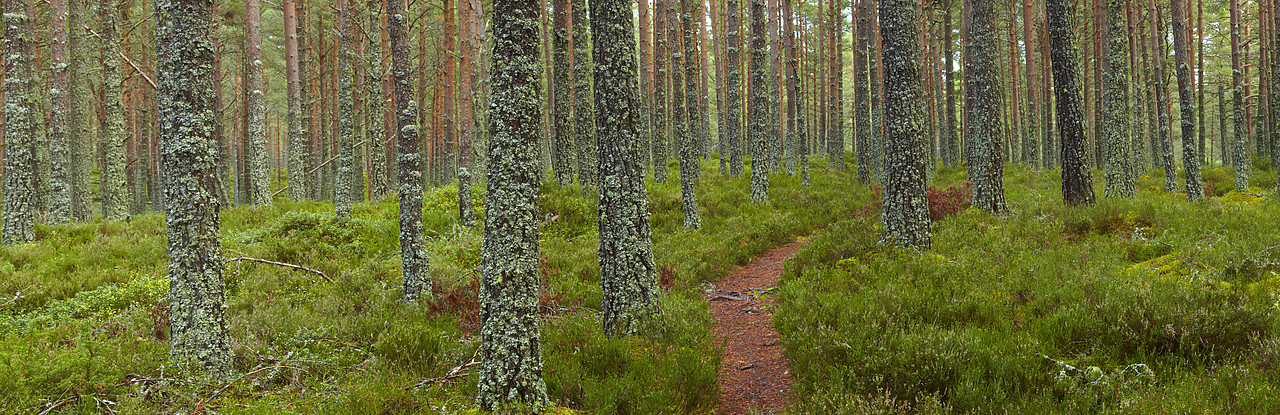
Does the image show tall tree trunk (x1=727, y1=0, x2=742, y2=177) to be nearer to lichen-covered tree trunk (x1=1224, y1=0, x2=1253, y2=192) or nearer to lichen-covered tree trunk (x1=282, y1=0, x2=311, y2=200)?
lichen-covered tree trunk (x1=282, y1=0, x2=311, y2=200)

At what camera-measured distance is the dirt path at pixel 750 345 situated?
5305 mm

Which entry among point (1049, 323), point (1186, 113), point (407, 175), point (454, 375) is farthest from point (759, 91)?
point (454, 375)

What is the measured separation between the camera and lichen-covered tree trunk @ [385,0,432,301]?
779cm

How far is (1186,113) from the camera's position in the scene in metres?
14.4

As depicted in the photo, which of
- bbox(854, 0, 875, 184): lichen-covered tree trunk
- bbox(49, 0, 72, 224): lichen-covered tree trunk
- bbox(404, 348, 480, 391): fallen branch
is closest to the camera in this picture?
bbox(404, 348, 480, 391): fallen branch

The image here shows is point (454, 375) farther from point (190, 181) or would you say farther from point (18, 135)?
point (18, 135)

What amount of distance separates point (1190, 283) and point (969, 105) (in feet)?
35.2

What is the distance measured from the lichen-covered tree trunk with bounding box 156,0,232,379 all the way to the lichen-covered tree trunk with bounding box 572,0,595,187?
8162 millimetres

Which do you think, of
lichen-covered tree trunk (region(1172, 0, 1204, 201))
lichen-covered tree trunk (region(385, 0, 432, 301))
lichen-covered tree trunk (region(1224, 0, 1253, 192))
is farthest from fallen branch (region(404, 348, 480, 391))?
lichen-covered tree trunk (region(1224, 0, 1253, 192))

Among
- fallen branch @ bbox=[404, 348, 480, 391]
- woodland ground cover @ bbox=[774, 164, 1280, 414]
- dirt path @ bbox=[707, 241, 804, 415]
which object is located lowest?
dirt path @ bbox=[707, 241, 804, 415]

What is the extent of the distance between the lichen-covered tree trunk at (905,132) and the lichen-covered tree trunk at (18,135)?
15431 millimetres

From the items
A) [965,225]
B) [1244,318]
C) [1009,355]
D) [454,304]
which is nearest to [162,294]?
[454,304]

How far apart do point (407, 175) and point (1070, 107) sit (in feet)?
39.2

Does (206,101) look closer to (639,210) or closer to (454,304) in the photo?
(454,304)
